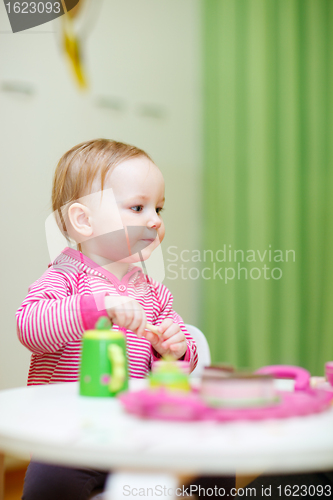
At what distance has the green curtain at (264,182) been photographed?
186 centimetres

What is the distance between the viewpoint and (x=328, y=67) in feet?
6.72

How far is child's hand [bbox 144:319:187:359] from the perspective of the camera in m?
0.82

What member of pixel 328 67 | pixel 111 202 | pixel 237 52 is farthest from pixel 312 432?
pixel 328 67

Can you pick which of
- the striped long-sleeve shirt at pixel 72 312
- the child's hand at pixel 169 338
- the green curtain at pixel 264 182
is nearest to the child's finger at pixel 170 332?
the child's hand at pixel 169 338

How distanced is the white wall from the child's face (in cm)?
61

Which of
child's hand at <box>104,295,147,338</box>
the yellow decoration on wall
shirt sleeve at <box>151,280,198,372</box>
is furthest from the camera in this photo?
the yellow decoration on wall

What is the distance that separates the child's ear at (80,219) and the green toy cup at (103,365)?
0.43m

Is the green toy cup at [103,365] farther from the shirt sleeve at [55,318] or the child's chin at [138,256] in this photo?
the child's chin at [138,256]

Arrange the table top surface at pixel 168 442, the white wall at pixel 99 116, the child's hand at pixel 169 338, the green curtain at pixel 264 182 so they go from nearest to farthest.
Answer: the table top surface at pixel 168 442, the child's hand at pixel 169 338, the white wall at pixel 99 116, the green curtain at pixel 264 182

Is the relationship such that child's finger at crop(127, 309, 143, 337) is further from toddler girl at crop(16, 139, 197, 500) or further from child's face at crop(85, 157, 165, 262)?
child's face at crop(85, 157, 165, 262)

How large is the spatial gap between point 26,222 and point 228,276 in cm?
81

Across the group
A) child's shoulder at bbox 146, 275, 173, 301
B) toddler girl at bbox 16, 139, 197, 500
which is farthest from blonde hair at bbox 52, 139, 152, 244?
child's shoulder at bbox 146, 275, 173, 301

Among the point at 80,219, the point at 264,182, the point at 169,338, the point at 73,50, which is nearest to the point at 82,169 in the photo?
the point at 80,219

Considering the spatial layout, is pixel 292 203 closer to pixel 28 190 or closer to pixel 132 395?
pixel 28 190
